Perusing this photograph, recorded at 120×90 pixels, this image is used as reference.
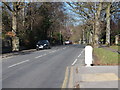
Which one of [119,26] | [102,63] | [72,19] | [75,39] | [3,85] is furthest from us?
[75,39]

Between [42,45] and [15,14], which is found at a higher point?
[15,14]

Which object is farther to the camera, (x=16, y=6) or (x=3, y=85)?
(x=16, y=6)

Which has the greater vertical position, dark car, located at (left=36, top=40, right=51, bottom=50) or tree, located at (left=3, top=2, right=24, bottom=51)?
tree, located at (left=3, top=2, right=24, bottom=51)

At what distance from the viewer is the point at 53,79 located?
30.5 ft

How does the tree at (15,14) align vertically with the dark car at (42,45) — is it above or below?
above

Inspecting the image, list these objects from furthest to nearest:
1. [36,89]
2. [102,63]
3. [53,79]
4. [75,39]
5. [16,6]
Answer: [75,39] < [16,6] < [102,63] < [53,79] < [36,89]

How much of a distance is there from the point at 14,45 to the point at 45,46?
7443mm

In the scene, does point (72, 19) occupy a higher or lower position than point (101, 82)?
higher

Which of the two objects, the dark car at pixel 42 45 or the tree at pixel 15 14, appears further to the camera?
the dark car at pixel 42 45

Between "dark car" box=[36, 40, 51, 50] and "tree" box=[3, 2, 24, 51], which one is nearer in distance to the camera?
"tree" box=[3, 2, 24, 51]

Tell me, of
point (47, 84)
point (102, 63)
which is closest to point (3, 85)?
point (47, 84)

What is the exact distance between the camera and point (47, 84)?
831 cm

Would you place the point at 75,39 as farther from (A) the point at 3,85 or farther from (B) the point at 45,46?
(A) the point at 3,85

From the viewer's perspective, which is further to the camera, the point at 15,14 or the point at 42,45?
the point at 42,45
